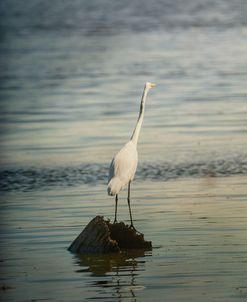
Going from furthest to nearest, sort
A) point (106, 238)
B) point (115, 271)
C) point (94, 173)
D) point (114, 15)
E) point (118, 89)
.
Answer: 1. point (114, 15)
2. point (118, 89)
3. point (94, 173)
4. point (106, 238)
5. point (115, 271)

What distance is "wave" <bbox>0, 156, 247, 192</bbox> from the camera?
17656mm

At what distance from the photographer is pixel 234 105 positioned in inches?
1009

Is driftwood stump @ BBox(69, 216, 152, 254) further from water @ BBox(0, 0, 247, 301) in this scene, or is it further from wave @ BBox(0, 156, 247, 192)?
wave @ BBox(0, 156, 247, 192)

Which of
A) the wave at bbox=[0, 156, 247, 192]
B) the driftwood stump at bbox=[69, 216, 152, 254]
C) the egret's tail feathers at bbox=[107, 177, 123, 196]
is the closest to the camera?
the driftwood stump at bbox=[69, 216, 152, 254]

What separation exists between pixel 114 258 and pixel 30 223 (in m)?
1.98

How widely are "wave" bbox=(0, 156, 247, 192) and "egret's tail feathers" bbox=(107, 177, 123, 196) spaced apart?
3.45 metres

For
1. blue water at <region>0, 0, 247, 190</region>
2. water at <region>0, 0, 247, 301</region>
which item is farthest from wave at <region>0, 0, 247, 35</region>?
water at <region>0, 0, 247, 301</region>

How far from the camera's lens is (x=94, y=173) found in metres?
18.2

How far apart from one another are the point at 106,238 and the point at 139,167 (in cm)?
581

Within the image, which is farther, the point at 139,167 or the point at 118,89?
the point at 118,89

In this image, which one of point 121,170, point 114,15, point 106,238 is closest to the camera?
point 106,238

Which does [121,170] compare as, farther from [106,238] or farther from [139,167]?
[139,167]

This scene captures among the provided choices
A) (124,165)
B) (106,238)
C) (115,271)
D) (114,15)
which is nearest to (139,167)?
(124,165)

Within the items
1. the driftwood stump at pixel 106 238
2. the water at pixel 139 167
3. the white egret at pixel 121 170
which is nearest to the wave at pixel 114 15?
the water at pixel 139 167
